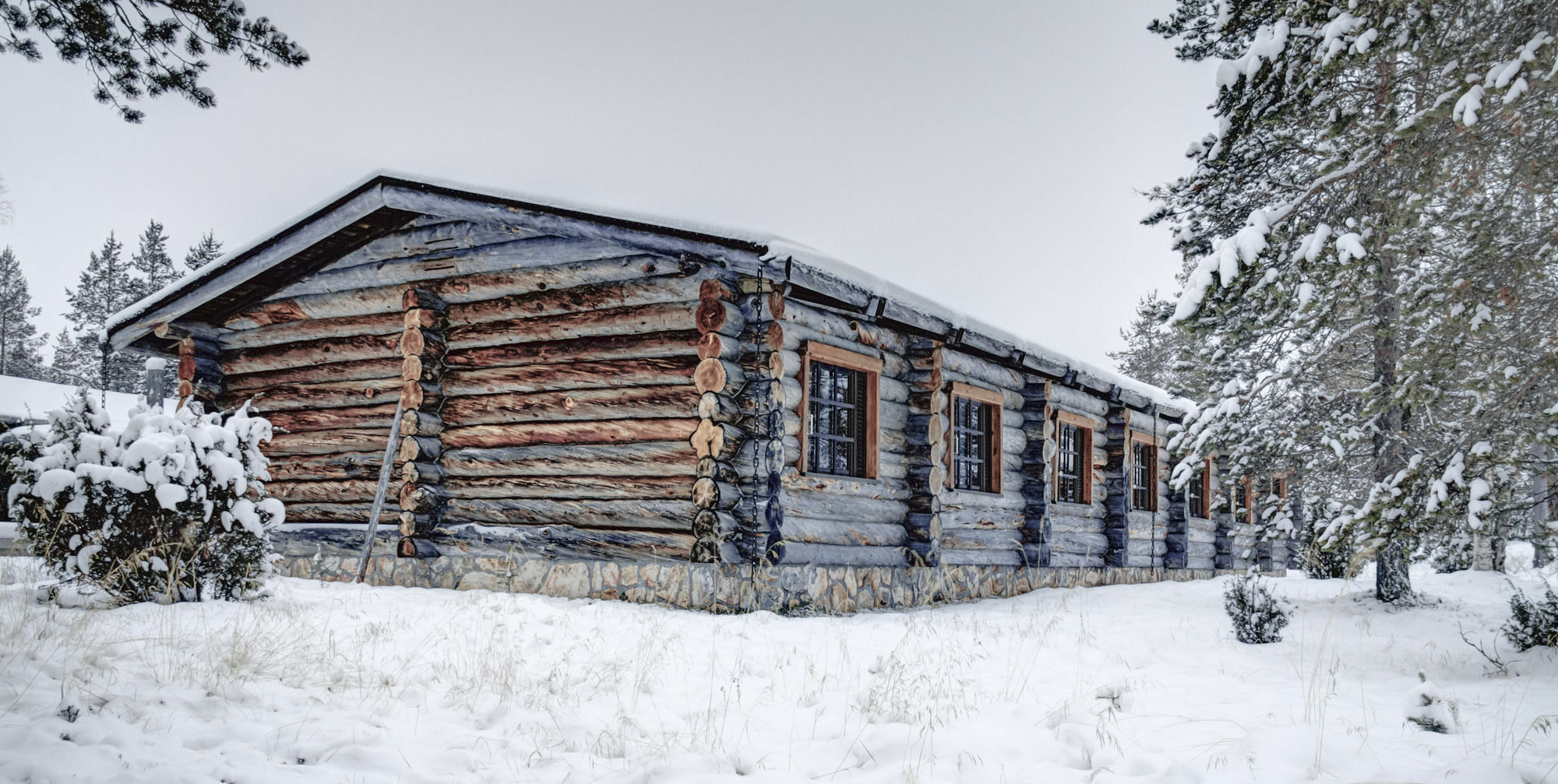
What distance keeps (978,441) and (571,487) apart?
215 inches

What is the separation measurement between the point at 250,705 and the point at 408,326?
608cm

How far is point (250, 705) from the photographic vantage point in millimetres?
4078

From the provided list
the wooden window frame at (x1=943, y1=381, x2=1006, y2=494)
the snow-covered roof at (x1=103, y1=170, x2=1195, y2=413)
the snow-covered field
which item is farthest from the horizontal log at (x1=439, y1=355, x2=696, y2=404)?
the wooden window frame at (x1=943, y1=381, x2=1006, y2=494)

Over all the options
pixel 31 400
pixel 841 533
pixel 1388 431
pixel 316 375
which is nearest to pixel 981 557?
pixel 841 533

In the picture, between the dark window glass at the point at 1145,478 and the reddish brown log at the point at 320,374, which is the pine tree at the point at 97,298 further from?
the dark window glass at the point at 1145,478

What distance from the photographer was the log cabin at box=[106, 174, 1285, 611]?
8.16 metres

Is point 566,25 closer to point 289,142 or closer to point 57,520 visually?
point 289,142

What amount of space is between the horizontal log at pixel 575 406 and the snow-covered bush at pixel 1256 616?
505cm

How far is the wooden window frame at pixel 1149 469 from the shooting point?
14.9 metres

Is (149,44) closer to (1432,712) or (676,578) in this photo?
(676,578)

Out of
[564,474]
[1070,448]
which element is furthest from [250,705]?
[1070,448]

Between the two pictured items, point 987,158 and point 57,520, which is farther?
point 987,158

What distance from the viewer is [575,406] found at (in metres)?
8.98

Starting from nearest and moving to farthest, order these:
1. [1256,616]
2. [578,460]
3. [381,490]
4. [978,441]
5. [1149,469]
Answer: [1256,616] < [578,460] < [381,490] < [978,441] < [1149,469]
